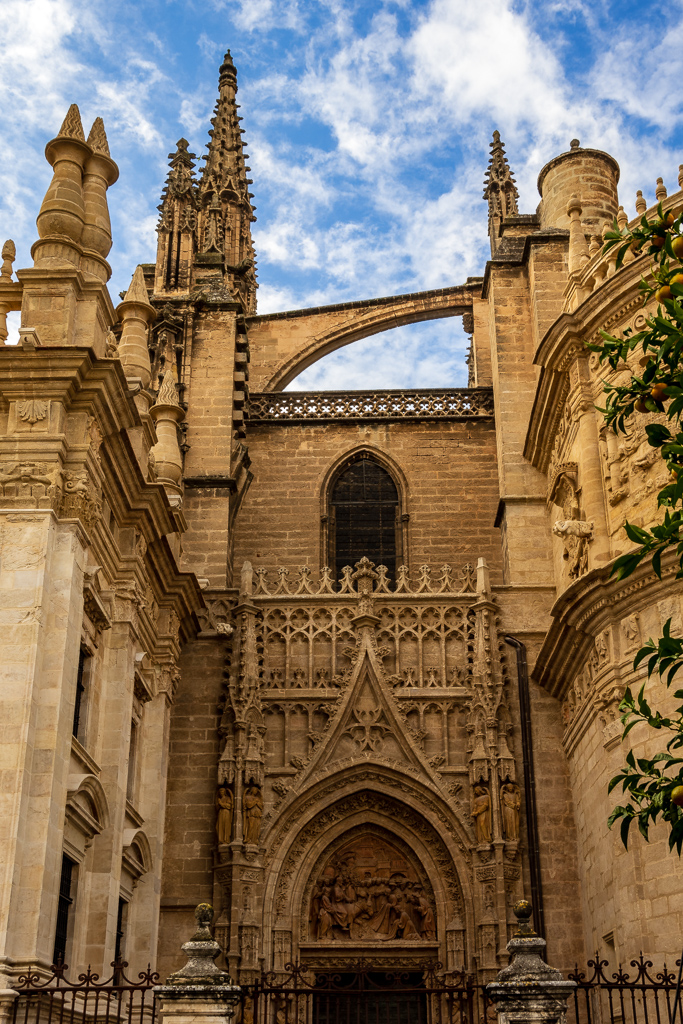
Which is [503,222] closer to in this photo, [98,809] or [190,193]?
[190,193]

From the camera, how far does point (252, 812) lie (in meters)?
16.5

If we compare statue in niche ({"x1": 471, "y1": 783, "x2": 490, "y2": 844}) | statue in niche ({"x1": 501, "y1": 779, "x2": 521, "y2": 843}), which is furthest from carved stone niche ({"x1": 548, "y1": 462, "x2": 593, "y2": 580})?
statue in niche ({"x1": 471, "y1": 783, "x2": 490, "y2": 844})

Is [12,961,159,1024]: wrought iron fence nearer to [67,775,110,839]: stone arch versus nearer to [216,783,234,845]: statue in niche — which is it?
[67,775,110,839]: stone arch

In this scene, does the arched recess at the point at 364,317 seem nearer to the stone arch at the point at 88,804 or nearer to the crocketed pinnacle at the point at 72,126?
the crocketed pinnacle at the point at 72,126

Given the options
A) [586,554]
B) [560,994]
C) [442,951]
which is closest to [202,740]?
[442,951]

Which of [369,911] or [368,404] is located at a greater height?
[368,404]

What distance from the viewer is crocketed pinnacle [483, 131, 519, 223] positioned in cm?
2328

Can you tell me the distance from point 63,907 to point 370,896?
5.74m

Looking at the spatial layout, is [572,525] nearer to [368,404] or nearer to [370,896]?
[370,896]

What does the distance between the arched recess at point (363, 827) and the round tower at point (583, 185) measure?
9782 mm

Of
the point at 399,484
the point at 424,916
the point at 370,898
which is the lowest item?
the point at 424,916

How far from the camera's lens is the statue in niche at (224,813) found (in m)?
16.3

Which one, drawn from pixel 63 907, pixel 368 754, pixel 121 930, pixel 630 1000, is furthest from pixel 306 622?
pixel 630 1000

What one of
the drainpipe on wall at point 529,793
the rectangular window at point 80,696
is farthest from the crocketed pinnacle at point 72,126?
the drainpipe on wall at point 529,793
